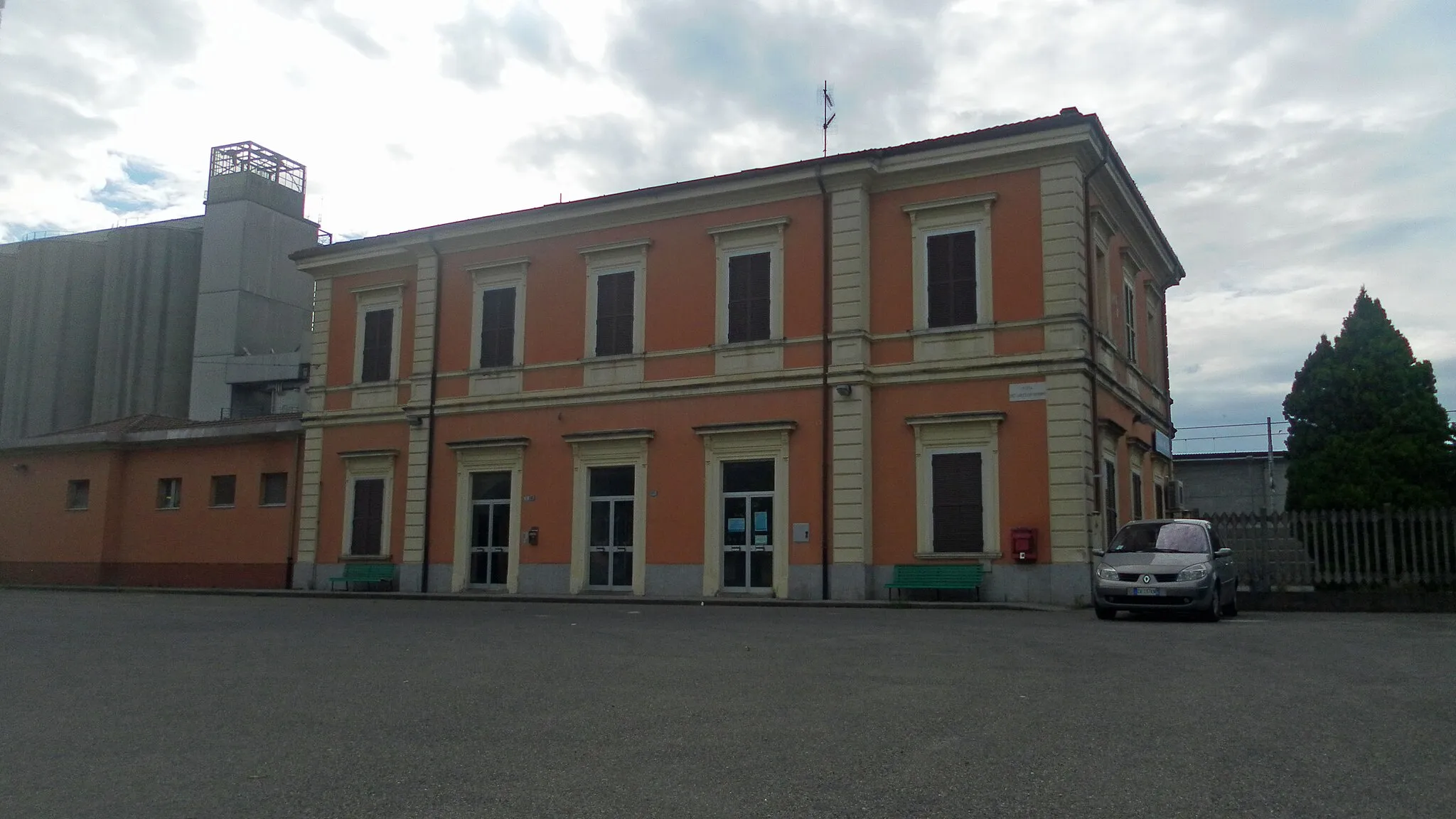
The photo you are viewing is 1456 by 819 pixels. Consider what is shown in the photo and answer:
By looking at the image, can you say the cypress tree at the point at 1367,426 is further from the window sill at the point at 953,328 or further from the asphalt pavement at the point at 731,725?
the asphalt pavement at the point at 731,725

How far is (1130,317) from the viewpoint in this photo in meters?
24.5

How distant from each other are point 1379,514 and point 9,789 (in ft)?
63.5

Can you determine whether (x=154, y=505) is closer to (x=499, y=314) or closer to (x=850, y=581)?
(x=499, y=314)

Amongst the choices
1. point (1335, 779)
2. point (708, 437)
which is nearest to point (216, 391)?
point (708, 437)

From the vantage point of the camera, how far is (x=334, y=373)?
2766 centimetres

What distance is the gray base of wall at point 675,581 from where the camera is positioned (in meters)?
21.9

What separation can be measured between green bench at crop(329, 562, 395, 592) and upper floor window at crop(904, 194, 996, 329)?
13.0 m

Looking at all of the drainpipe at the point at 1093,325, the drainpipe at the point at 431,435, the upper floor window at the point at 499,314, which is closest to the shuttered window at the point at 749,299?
the upper floor window at the point at 499,314

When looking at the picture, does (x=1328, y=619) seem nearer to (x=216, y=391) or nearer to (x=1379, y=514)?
(x=1379, y=514)

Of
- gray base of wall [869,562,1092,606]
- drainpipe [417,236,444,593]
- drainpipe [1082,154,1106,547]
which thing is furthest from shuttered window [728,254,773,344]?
drainpipe [417,236,444,593]

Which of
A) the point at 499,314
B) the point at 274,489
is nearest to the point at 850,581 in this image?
the point at 499,314

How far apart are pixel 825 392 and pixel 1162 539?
22.7 feet

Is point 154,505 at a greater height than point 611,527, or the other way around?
point 154,505

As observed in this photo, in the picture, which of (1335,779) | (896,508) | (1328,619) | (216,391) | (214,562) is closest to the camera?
(1335,779)
